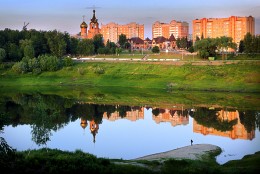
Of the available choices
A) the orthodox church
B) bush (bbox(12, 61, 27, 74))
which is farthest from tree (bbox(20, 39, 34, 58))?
the orthodox church

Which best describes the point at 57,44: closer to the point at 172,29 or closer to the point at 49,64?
the point at 49,64

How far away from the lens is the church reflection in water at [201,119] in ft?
95.1

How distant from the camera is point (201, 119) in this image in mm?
34438

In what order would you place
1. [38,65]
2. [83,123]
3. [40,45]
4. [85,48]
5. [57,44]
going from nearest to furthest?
1. [83,123]
2. [38,65]
3. [57,44]
4. [40,45]
5. [85,48]

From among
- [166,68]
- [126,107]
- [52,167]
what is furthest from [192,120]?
[166,68]

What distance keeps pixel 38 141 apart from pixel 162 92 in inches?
1228

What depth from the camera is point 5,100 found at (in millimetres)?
47094

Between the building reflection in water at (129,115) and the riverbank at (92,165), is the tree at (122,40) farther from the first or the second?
the riverbank at (92,165)

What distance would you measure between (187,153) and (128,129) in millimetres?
8799

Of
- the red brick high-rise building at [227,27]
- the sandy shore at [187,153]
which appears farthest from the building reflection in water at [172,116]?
the red brick high-rise building at [227,27]

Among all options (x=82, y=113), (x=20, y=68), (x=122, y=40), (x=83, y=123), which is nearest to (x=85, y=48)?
(x=122, y=40)

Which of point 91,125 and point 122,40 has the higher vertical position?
point 122,40

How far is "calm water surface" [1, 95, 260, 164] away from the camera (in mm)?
23375

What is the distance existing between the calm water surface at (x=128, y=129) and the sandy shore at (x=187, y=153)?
33.1 inches
